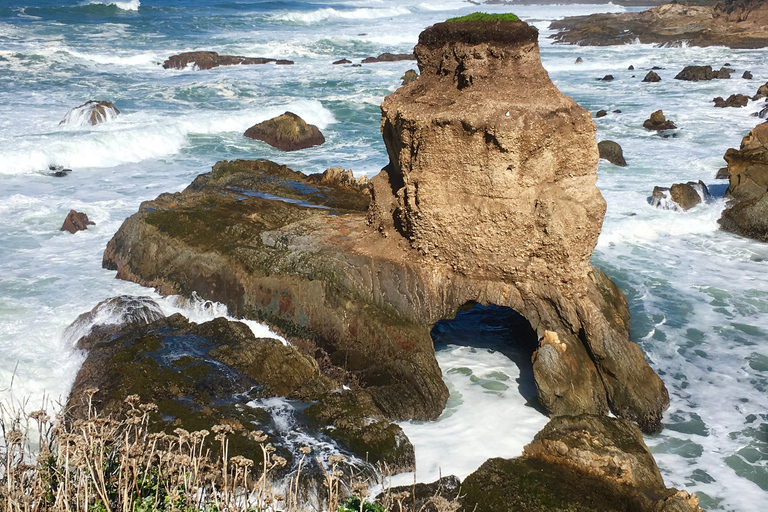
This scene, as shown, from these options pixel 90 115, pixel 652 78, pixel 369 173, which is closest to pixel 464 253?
pixel 369 173

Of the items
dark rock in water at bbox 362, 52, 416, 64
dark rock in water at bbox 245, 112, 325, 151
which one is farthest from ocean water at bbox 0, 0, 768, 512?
dark rock in water at bbox 362, 52, 416, 64

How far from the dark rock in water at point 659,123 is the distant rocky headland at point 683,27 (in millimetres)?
29757

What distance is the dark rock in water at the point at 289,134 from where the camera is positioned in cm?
2666

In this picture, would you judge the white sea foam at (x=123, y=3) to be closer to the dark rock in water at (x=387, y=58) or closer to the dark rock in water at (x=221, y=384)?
the dark rock in water at (x=387, y=58)

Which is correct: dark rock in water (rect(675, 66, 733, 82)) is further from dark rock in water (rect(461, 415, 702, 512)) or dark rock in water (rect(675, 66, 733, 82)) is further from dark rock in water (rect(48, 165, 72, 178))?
dark rock in water (rect(461, 415, 702, 512))

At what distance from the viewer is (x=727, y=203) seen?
1967cm

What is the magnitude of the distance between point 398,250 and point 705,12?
65611 mm

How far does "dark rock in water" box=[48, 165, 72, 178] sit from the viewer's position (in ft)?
77.0

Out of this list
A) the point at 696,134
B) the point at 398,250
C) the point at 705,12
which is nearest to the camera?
the point at 398,250

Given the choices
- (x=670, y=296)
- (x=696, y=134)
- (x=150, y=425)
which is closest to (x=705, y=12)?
(x=696, y=134)

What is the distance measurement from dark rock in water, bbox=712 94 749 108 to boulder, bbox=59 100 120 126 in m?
27.2

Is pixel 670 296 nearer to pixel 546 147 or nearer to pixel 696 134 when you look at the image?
pixel 546 147

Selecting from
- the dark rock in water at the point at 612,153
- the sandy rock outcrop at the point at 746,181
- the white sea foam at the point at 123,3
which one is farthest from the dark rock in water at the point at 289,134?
the white sea foam at the point at 123,3

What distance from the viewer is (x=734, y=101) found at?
3325cm
